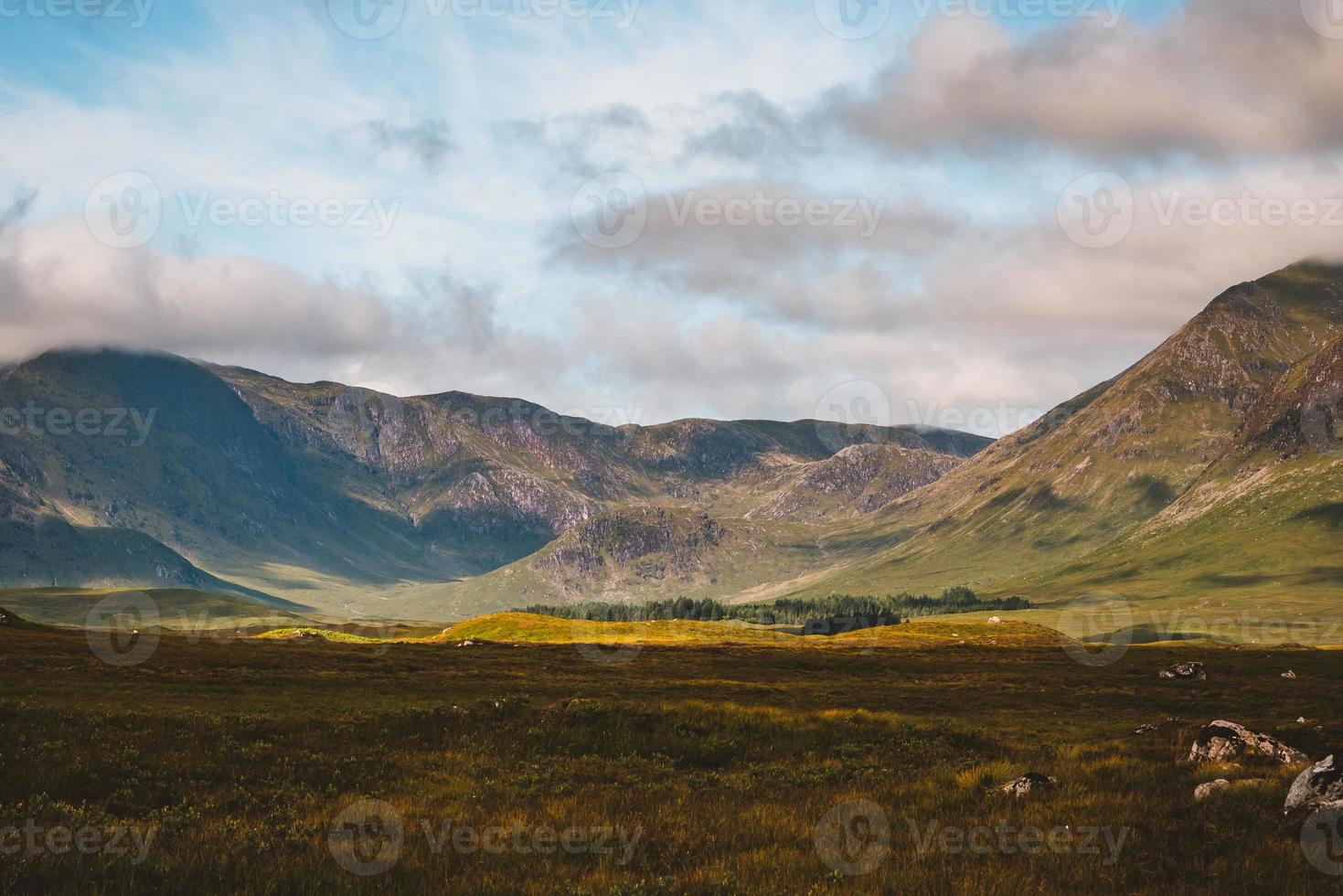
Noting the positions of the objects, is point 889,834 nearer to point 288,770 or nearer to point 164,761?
point 288,770

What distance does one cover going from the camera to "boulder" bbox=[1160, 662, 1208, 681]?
9142cm
